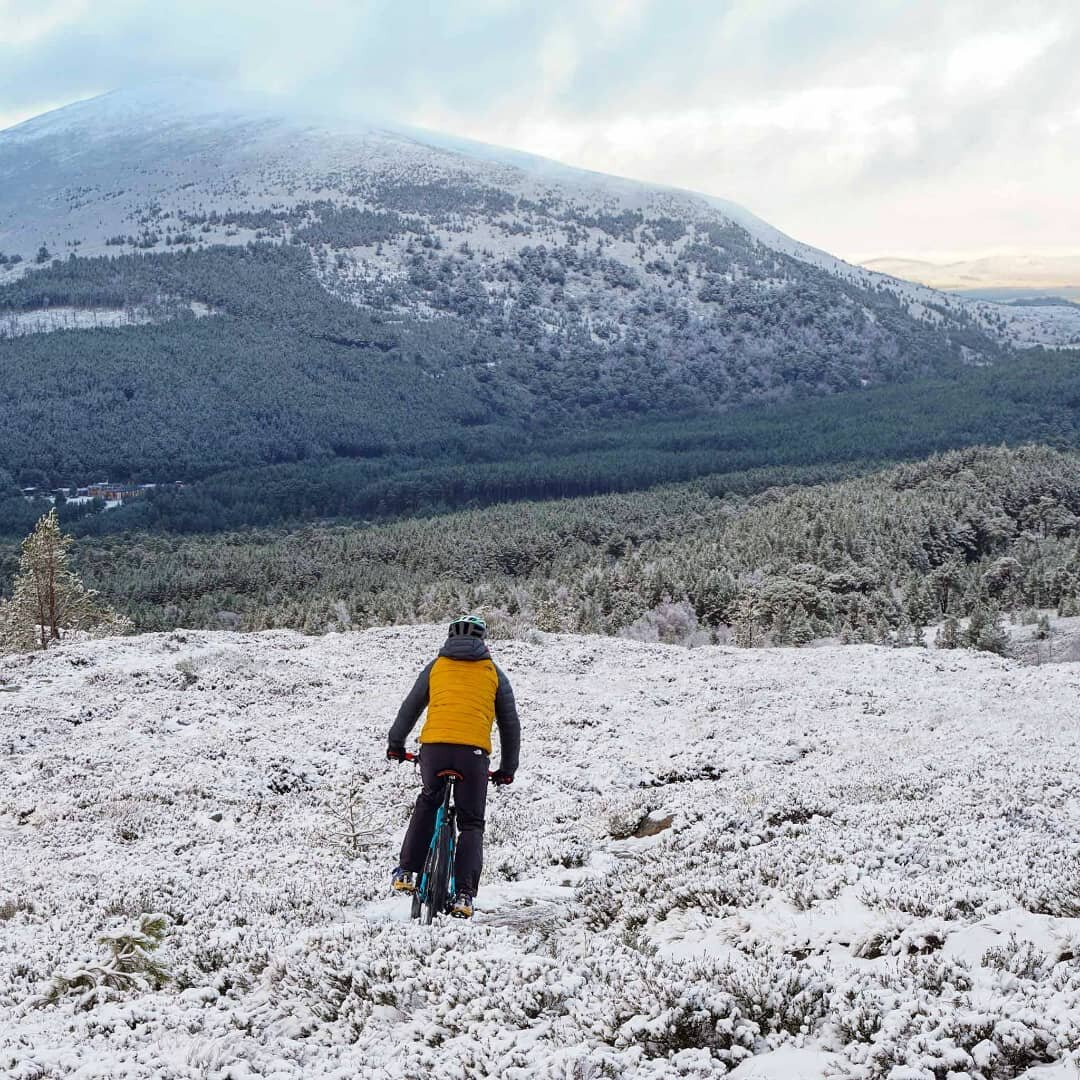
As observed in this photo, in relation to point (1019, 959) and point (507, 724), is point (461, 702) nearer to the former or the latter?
point (507, 724)

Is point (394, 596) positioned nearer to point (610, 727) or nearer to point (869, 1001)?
point (610, 727)

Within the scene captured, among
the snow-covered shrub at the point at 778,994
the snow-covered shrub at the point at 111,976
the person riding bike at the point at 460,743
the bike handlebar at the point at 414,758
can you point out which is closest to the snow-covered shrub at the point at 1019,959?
the snow-covered shrub at the point at 778,994

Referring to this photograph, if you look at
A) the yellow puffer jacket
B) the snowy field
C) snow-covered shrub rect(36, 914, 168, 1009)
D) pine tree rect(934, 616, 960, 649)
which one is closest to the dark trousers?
the yellow puffer jacket

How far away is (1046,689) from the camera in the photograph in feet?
75.8

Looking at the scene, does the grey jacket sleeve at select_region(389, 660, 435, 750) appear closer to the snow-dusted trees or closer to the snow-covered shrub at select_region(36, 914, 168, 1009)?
the snow-covered shrub at select_region(36, 914, 168, 1009)

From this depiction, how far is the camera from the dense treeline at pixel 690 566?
60062 mm

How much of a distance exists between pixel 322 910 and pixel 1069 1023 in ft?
22.9

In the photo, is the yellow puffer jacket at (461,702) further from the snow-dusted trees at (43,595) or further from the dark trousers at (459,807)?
the snow-dusted trees at (43,595)

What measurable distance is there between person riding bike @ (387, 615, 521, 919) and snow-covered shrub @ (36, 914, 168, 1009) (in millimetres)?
2302

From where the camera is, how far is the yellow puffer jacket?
9.30 metres

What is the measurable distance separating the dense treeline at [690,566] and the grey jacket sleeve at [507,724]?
3646cm

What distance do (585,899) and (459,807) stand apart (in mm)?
1990

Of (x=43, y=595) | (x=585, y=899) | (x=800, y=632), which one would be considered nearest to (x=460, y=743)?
(x=585, y=899)

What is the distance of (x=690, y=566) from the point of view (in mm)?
70188
